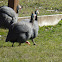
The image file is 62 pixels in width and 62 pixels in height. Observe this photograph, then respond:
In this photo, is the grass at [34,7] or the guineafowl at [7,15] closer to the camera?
the guineafowl at [7,15]

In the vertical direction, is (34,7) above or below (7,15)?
below

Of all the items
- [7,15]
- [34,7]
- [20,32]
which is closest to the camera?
[20,32]

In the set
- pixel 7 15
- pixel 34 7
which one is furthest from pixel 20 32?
pixel 34 7

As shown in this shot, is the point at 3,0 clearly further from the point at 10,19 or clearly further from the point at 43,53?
the point at 43,53

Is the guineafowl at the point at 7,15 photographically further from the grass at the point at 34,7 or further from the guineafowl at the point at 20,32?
the grass at the point at 34,7

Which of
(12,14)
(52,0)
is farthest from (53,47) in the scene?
(52,0)

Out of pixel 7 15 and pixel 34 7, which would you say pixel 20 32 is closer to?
pixel 7 15

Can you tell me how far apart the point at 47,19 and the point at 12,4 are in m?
3.16

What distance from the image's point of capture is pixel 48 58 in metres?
6.18

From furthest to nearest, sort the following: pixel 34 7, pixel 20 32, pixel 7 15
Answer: pixel 34 7 → pixel 7 15 → pixel 20 32

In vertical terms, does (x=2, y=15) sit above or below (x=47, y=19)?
above

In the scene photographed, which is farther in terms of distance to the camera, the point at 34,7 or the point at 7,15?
the point at 34,7

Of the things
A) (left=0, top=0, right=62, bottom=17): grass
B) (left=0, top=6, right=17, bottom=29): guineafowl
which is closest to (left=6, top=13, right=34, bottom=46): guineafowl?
(left=0, top=6, right=17, bottom=29): guineafowl

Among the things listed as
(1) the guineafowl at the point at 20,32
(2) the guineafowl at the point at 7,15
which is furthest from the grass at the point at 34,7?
(1) the guineafowl at the point at 20,32
